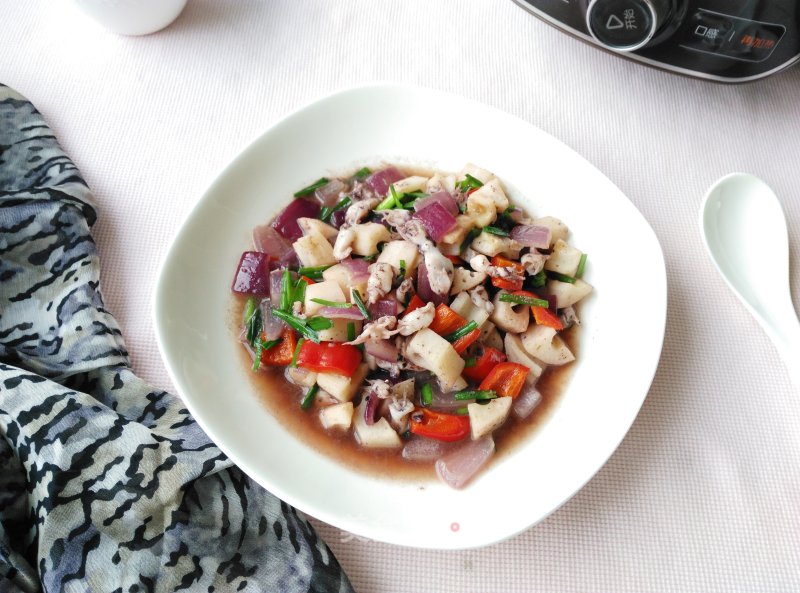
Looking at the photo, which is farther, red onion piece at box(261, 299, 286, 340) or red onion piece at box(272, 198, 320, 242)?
red onion piece at box(272, 198, 320, 242)

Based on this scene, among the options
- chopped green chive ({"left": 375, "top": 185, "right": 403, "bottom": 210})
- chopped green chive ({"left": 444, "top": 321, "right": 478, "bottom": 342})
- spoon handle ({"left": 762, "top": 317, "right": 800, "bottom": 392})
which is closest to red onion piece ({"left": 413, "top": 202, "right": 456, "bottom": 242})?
chopped green chive ({"left": 375, "top": 185, "right": 403, "bottom": 210})

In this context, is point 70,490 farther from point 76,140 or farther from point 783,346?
point 783,346

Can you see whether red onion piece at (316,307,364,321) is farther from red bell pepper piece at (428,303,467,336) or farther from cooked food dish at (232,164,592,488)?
red bell pepper piece at (428,303,467,336)

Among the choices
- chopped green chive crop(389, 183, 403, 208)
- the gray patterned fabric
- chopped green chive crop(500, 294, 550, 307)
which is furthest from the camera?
chopped green chive crop(389, 183, 403, 208)

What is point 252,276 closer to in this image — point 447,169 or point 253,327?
point 253,327

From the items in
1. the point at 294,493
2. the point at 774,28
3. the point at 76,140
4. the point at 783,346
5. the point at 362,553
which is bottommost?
the point at 362,553

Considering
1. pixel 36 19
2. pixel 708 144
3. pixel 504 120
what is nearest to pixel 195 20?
pixel 36 19
